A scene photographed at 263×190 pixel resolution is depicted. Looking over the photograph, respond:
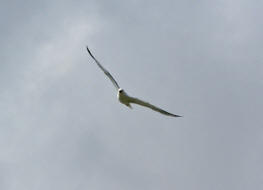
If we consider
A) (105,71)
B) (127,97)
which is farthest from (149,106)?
(105,71)

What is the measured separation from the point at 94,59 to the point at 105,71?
76.6 inches

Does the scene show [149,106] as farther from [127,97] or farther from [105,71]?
[105,71]

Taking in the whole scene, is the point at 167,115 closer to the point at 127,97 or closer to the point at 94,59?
the point at 127,97

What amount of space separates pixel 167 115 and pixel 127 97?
4.69m

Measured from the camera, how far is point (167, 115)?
176ft

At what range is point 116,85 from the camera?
57.7 metres

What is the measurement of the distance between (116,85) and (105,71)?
6.54 feet

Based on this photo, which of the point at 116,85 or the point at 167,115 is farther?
the point at 116,85

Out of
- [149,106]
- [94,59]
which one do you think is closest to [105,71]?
[94,59]

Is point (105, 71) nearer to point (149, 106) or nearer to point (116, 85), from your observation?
point (116, 85)

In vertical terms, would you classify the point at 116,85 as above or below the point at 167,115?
above

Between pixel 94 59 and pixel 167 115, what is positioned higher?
pixel 94 59

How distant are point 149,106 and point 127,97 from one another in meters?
2.36

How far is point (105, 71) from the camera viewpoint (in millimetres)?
56781
